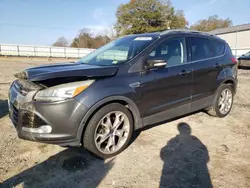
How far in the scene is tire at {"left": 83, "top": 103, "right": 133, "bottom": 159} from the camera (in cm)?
277

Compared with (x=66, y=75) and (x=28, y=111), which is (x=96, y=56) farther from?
(x=28, y=111)

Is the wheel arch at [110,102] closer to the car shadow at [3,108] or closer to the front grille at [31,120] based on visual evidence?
the front grille at [31,120]

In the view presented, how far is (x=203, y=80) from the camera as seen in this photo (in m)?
4.06

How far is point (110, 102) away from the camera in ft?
9.57

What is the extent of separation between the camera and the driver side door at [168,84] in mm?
3250

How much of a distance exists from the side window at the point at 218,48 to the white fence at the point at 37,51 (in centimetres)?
2896

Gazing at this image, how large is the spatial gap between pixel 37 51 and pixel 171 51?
98.6 feet

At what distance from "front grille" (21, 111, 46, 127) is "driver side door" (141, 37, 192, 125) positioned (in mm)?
1453

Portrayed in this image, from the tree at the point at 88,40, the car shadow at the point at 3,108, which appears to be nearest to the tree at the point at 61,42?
the tree at the point at 88,40

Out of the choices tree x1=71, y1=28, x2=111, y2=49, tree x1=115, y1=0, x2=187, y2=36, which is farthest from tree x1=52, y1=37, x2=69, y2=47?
tree x1=115, y1=0, x2=187, y2=36

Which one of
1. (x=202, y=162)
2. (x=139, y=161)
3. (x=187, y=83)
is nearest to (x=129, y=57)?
(x=187, y=83)

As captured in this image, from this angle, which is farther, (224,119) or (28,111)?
(224,119)

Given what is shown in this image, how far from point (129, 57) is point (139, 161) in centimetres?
154

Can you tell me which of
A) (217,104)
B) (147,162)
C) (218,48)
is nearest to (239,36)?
(218,48)
